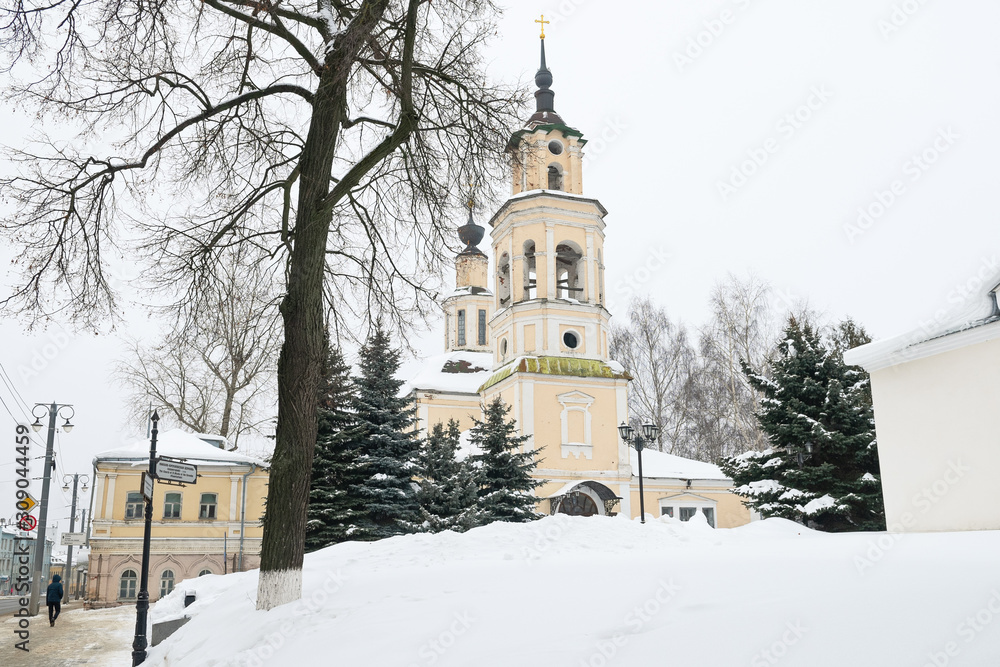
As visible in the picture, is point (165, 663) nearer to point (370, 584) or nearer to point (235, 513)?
point (370, 584)

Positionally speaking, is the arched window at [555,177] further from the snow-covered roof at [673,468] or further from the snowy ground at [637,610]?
the snowy ground at [637,610]

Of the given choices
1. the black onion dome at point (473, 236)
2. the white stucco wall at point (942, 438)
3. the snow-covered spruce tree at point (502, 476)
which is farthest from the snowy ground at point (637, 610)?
the black onion dome at point (473, 236)

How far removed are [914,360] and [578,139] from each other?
2362 centimetres

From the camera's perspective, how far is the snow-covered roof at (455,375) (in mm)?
36809

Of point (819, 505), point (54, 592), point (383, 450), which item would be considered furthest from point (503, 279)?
point (54, 592)

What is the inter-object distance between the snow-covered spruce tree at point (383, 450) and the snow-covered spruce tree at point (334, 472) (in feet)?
0.64

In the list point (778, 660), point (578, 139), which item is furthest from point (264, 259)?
point (578, 139)

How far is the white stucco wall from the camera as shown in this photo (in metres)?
8.66

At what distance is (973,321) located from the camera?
342 inches

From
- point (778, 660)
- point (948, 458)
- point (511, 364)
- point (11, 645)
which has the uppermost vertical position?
point (511, 364)

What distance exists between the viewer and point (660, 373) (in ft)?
122

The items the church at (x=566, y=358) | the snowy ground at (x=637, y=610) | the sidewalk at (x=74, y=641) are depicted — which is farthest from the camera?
the church at (x=566, y=358)

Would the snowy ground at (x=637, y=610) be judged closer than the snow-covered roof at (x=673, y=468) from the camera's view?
Yes

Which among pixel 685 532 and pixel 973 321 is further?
pixel 685 532
